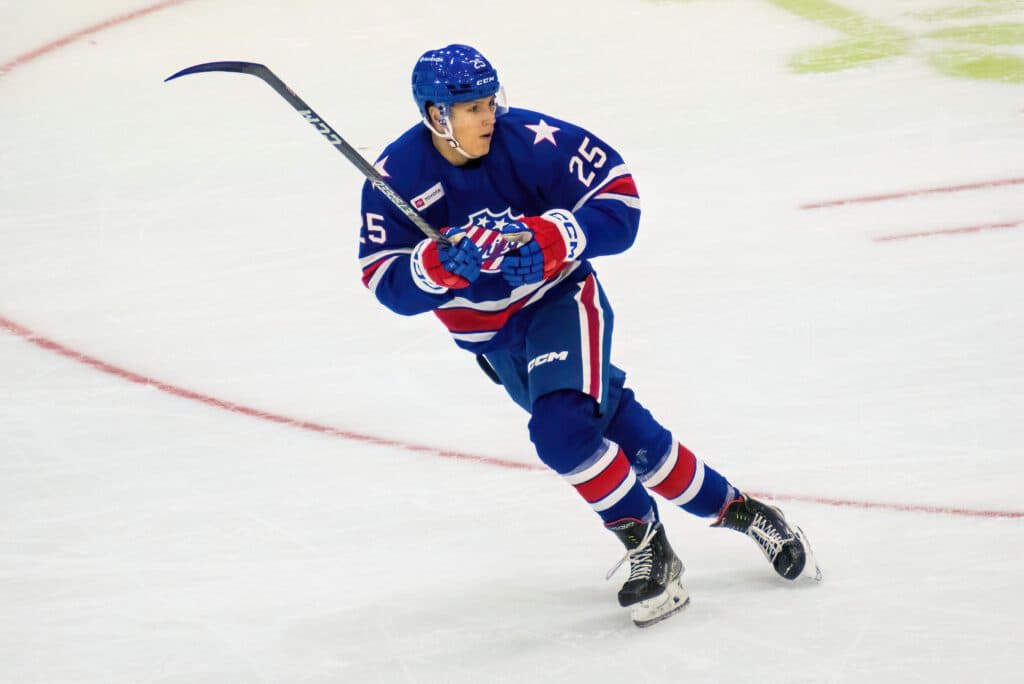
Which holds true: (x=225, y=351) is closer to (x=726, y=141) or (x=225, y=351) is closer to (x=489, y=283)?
(x=489, y=283)

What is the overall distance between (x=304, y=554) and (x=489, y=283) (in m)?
0.94

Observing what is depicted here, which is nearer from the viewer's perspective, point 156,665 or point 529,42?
point 156,665

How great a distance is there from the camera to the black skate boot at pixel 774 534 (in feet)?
11.1

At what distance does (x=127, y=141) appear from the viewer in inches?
278

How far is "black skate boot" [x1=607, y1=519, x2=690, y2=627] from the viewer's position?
3262 mm

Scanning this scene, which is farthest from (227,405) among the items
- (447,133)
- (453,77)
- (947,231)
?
(947,231)

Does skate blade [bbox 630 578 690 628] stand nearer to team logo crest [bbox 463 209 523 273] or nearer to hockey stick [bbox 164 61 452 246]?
team logo crest [bbox 463 209 523 273]

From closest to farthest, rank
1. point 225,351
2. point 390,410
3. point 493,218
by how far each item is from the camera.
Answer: point 493,218 → point 390,410 → point 225,351

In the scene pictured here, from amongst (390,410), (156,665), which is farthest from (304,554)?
(390,410)

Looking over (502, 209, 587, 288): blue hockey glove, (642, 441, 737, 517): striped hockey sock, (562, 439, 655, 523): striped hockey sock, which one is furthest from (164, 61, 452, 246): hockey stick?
(642, 441, 737, 517): striped hockey sock

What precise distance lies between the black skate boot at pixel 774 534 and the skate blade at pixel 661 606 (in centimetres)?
21

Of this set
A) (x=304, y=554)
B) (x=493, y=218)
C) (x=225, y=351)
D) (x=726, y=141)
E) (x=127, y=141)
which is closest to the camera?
(x=493, y=218)

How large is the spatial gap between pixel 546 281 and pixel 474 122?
1.29ft

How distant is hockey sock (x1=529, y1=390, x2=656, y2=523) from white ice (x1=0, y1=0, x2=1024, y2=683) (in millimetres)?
324
